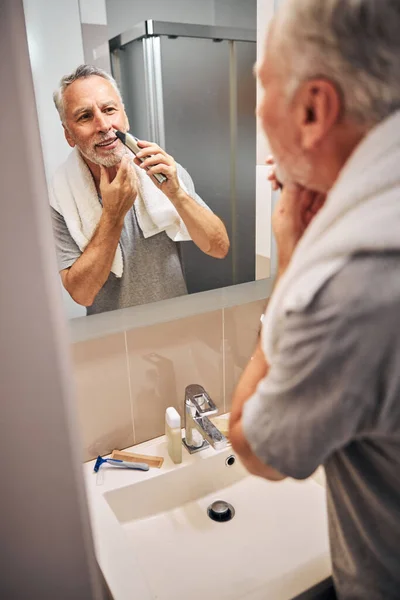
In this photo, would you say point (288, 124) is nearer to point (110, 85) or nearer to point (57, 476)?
point (57, 476)

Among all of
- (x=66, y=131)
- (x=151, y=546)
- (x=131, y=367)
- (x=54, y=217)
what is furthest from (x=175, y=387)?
(x=66, y=131)

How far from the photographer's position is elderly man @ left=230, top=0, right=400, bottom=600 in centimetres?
39

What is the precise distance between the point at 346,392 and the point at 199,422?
2.23ft

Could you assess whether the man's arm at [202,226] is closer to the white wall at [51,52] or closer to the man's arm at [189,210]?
the man's arm at [189,210]

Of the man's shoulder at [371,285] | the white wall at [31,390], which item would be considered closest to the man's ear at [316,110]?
the man's shoulder at [371,285]

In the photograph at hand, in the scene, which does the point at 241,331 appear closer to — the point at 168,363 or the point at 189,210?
the point at 168,363

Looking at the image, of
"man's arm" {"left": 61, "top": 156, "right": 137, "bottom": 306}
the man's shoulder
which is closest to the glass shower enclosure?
"man's arm" {"left": 61, "top": 156, "right": 137, "bottom": 306}

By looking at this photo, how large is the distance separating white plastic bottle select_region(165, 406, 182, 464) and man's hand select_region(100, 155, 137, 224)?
0.46 m

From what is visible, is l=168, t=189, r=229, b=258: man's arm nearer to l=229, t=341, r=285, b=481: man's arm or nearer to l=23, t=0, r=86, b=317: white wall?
l=23, t=0, r=86, b=317: white wall

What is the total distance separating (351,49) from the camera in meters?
0.38

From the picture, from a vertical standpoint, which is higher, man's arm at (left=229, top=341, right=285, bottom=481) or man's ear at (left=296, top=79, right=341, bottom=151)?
man's ear at (left=296, top=79, right=341, bottom=151)

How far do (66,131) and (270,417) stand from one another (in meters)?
0.67

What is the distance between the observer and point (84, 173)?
879 mm

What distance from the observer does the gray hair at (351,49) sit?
37 cm
